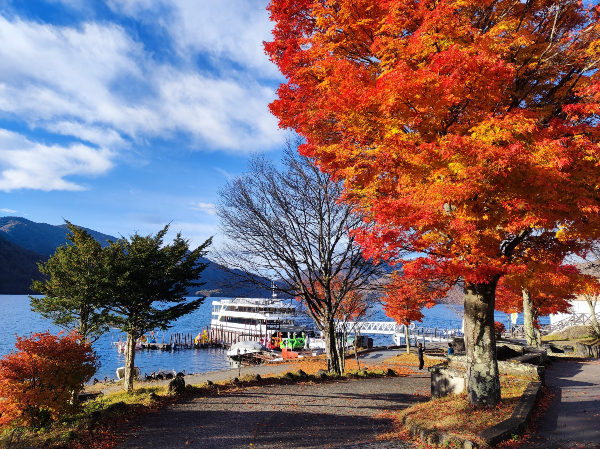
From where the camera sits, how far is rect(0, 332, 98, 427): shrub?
8508mm

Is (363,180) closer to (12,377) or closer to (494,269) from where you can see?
(494,269)

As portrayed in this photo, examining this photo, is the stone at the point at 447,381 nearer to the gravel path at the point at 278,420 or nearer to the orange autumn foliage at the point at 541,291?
the gravel path at the point at 278,420

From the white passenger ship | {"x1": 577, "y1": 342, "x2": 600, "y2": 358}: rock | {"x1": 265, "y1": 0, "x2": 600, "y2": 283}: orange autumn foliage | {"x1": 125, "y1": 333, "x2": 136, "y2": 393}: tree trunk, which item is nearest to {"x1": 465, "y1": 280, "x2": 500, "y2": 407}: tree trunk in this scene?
{"x1": 265, "y1": 0, "x2": 600, "y2": 283}: orange autumn foliage

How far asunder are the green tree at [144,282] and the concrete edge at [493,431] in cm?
1512

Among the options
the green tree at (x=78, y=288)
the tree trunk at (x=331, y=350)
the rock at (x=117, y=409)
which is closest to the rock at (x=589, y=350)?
the tree trunk at (x=331, y=350)

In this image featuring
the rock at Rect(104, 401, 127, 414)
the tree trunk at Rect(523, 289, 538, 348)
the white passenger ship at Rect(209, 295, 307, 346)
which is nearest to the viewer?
the rock at Rect(104, 401, 127, 414)

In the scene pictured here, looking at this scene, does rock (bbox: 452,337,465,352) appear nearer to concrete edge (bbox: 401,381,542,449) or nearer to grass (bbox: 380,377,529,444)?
grass (bbox: 380,377,529,444)

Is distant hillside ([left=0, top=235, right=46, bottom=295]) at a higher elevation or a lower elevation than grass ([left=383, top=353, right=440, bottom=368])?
higher

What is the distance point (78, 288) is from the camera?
56.3ft

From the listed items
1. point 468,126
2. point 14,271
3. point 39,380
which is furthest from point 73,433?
point 14,271

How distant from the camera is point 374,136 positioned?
7.63 m

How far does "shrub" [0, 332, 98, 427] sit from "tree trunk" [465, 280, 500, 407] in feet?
32.5

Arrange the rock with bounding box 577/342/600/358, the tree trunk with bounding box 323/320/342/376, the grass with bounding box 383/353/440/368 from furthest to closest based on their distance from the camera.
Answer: the grass with bounding box 383/353/440/368
the rock with bounding box 577/342/600/358
the tree trunk with bounding box 323/320/342/376

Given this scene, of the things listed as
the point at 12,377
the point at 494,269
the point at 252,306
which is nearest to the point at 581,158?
the point at 494,269
